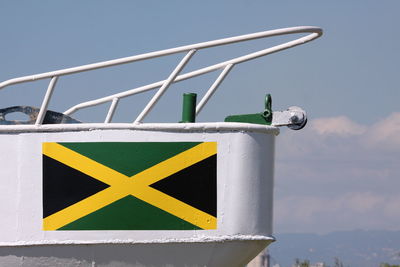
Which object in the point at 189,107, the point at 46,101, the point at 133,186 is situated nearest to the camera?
the point at 133,186

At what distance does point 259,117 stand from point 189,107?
0.95 meters

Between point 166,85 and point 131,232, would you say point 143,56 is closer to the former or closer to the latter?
point 166,85

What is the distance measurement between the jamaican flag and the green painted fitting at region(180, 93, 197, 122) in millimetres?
845

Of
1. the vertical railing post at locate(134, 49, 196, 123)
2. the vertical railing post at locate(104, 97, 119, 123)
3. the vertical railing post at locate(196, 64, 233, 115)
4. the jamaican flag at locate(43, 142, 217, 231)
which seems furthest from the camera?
the vertical railing post at locate(104, 97, 119, 123)

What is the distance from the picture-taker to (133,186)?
11.7 metres

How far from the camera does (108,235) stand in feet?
38.5

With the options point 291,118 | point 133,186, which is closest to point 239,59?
point 291,118

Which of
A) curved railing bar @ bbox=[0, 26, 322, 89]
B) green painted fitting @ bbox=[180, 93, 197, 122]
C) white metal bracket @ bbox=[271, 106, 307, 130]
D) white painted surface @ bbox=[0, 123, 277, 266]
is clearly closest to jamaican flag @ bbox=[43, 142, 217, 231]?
white painted surface @ bbox=[0, 123, 277, 266]

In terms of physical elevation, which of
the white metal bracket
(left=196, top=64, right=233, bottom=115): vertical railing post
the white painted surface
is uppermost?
(left=196, top=64, right=233, bottom=115): vertical railing post

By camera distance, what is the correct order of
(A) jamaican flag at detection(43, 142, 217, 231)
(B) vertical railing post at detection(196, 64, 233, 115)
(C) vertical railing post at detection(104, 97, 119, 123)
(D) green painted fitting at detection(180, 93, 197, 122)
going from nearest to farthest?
(A) jamaican flag at detection(43, 142, 217, 231) → (D) green painted fitting at detection(180, 93, 197, 122) → (B) vertical railing post at detection(196, 64, 233, 115) → (C) vertical railing post at detection(104, 97, 119, 123)

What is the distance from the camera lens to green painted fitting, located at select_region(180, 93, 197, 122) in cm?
1253

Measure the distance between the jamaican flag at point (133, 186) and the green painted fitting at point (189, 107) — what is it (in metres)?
0.85

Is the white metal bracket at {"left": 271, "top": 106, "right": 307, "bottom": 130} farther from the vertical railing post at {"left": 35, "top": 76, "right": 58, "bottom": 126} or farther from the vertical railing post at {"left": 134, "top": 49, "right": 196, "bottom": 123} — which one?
the vertical railing post at {"left": 35, "top": 76, "right": 58, "bottom": 126}

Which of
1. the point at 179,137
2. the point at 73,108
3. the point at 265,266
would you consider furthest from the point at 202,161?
the point at 265,266
